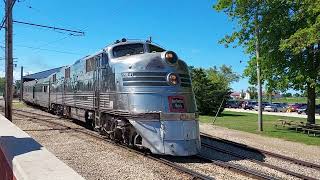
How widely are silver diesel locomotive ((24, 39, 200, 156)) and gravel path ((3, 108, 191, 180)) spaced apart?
0.60 m

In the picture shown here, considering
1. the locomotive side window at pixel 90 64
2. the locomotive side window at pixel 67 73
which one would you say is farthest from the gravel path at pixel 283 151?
the locomotive side window at pixel 67 73

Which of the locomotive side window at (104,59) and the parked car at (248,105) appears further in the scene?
the parked car at (248,105)

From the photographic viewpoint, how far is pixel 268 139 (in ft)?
69.9

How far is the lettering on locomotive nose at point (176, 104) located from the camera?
13.4 m

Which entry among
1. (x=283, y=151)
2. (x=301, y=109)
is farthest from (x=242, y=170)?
(x=301, y=109)

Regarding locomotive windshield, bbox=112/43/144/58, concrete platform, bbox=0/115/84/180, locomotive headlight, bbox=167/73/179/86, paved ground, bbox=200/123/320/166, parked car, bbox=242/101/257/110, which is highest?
locomotive windshield, bbox=112/43/144/58

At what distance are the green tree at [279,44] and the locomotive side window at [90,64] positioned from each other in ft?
33.7

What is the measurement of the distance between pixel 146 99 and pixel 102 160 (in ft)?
7.69

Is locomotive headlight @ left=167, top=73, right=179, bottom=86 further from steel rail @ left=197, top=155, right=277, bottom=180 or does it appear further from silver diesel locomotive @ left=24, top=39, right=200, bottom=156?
steel rail @ left=197, top=155, right=277, bottom=180

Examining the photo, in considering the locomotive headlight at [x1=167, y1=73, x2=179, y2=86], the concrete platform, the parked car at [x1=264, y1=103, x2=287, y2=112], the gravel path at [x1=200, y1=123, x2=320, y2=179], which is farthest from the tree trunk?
the parked car at [x1=264, y1=103, x2=287, y2=112]

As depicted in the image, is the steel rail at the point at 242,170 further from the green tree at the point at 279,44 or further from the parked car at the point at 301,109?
the parked car at the point at 301,109

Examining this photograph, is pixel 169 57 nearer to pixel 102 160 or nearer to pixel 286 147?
pixel 102 160

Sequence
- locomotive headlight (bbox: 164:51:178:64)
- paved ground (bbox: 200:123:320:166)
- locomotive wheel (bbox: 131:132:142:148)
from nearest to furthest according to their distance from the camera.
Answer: locomotive wheel (bbox: 131:132:142:148)
locomotive headlight (bbox: 164:51:178:64)
paved ground (bbox: 200:123:320:166)

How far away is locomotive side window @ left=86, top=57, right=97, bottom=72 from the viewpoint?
1775cm
